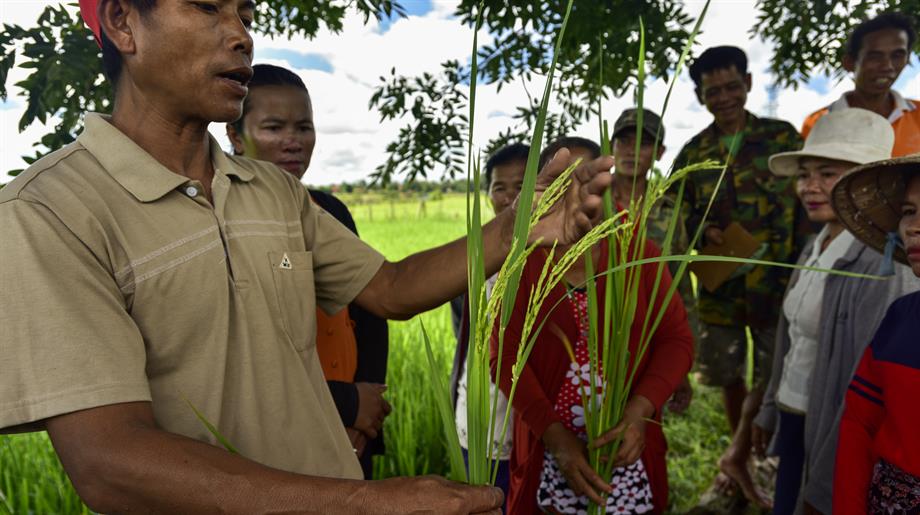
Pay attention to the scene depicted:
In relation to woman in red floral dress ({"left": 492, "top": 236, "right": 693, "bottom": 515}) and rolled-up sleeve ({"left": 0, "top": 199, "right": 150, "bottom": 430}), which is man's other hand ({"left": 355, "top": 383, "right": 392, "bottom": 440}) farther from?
rolled-up sleeve ({"left": 0, "top": 199, "right": 150, "bottom": 430})

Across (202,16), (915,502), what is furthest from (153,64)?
(915,502)

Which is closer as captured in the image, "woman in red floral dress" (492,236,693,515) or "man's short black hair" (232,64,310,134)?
"woman in red floral dress" (492,236,693,515)

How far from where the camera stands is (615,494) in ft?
6.40

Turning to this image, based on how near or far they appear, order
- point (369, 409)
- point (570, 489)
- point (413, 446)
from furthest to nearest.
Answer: point (413, 446), point (570, 489), point (369, 409)

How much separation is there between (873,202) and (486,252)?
1.40m

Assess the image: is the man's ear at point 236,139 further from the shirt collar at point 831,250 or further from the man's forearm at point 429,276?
the shirt collar at point 831,250

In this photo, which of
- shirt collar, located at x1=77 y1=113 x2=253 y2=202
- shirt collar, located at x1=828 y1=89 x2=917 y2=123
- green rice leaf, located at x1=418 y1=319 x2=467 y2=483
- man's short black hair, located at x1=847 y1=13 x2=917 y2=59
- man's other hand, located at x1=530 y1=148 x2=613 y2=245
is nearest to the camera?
green rice leaf, located at x1=418 y1=319 x2=467 y2=483

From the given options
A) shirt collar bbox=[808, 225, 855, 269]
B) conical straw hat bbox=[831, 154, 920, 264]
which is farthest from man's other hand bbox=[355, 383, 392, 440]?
shirt collar bbox=[808, 225, 855, 269]

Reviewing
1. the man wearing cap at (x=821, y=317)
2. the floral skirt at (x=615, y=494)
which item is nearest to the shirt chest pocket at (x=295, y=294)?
the floral skirt at (x=615, y=494)

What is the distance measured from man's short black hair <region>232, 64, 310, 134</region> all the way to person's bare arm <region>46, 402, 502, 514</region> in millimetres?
1584

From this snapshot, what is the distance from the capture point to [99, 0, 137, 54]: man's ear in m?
1.15

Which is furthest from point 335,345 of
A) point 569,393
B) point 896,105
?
point 896,105

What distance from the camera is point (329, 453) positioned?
4.20ft

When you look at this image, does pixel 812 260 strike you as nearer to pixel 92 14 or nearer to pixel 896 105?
pixel 896 105
